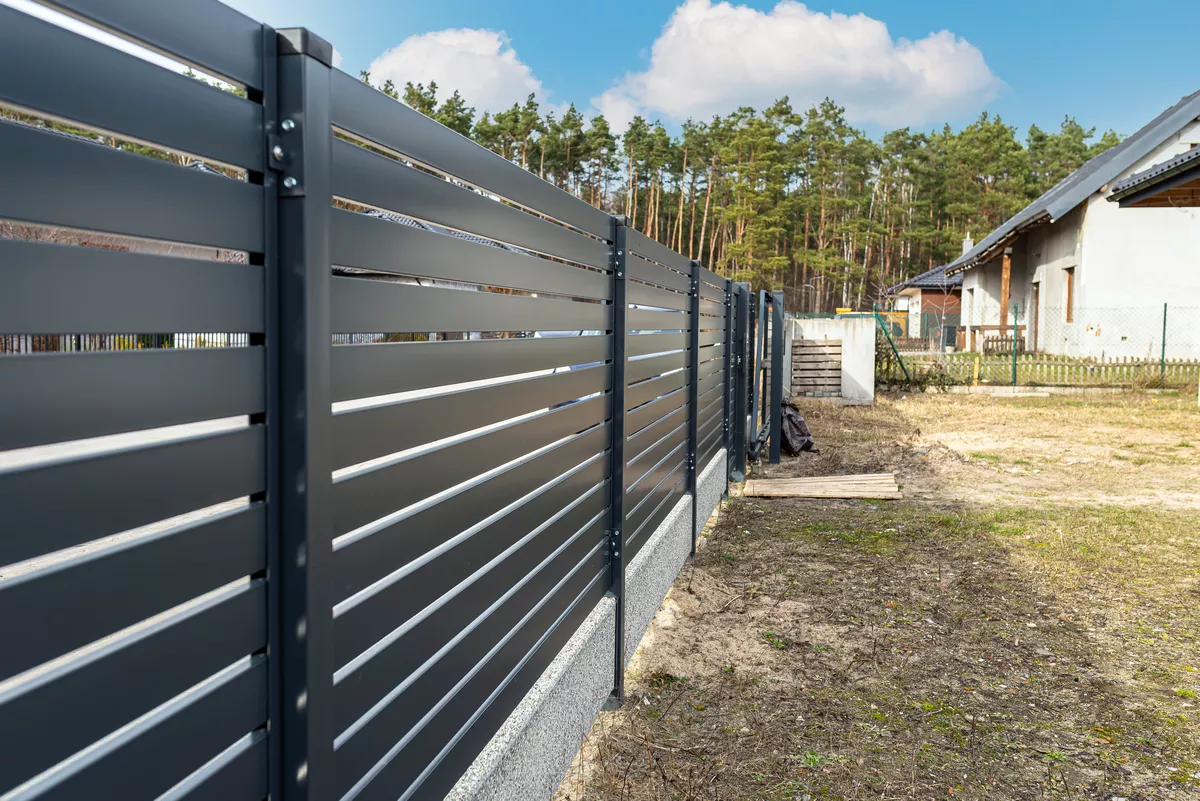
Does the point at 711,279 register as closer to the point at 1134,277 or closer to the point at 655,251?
the point at 655,251

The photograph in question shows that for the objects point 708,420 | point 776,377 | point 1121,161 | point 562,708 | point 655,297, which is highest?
point 1121,161

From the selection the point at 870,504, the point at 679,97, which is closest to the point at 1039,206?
the point at 870,504

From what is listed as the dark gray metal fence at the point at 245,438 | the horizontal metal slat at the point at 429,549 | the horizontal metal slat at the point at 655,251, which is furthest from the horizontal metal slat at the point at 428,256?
the horizontal metal slat at the point at 655,251

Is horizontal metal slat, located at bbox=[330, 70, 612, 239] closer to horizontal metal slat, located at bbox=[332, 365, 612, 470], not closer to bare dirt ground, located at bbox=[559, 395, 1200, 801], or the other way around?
horizontal metal slat, located at bbox=[332, 365, 612, 470]

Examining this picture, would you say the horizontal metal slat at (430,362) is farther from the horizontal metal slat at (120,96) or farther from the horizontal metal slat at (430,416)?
the horizontal metal slat at (120,96)

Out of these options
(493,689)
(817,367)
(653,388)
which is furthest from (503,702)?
(817,367)

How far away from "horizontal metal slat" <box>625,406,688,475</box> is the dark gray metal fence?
1.60 metres

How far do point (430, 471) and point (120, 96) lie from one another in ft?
2.97

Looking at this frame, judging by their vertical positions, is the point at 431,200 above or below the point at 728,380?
above

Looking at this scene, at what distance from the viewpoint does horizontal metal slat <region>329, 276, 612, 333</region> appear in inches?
52.8

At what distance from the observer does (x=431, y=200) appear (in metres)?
1.69

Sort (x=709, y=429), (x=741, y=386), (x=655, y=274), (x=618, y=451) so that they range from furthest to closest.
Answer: (x=741, y=386) < (x=709, y=429) < (x=655, y=274) < (x=618, y=451)

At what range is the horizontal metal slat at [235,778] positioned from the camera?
1.07 metres

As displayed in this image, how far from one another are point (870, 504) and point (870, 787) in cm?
483
